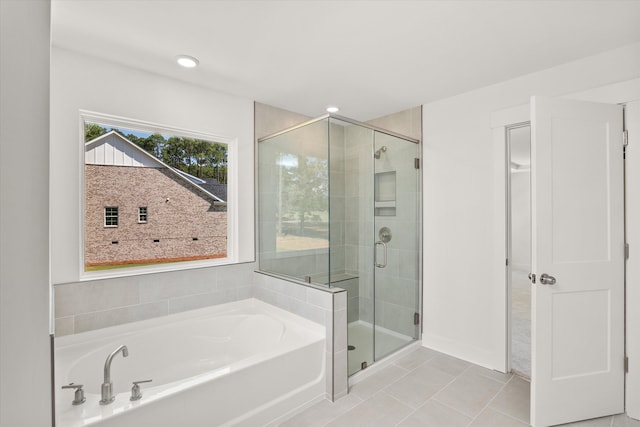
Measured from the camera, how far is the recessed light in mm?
2201

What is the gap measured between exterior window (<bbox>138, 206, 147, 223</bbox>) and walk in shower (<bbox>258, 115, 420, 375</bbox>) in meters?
1.00

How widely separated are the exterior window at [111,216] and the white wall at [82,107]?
8.0 inches

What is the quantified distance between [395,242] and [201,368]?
2026 mm

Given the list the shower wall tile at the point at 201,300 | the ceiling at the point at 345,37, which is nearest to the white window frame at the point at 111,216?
the shower wall tile at the point at 201,300

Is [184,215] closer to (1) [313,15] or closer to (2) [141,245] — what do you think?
(2) [141,245]

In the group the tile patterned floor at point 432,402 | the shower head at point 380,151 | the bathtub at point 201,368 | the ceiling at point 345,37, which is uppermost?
the ceiling at point 345,37

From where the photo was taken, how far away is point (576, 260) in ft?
6.45

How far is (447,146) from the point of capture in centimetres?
296

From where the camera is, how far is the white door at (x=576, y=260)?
1.92 meters

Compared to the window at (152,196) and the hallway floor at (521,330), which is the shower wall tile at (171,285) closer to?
the window at (152,196)

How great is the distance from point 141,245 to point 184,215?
43cm

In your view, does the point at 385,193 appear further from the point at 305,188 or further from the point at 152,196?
the point at 152,196

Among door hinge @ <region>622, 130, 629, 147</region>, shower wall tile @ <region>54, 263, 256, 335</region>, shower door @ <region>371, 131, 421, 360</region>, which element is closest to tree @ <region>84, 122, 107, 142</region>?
shower wall tile @ <region>54, 263, 256, 335</region>

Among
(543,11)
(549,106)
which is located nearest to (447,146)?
(549,106)
